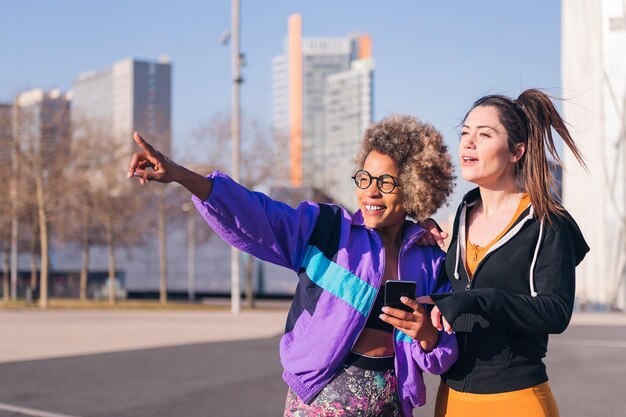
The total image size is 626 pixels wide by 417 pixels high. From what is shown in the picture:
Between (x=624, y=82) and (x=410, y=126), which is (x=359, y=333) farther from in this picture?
(x=624, y=82)

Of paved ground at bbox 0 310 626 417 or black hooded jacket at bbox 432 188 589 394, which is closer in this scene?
black hooded jacket at bbox 432 188 589 394

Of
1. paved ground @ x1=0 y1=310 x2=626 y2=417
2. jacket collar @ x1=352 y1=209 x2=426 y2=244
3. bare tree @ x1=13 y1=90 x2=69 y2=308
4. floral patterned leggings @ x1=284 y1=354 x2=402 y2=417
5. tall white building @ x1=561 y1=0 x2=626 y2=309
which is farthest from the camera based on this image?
tall white building @ x1=561 y1=0 x2=626 y2=309

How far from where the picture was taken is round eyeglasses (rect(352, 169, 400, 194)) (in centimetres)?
316

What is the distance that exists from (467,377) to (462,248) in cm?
46

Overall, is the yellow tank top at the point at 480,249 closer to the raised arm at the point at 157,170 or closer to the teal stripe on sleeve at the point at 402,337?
the teal stripe on sleeve at the point at 402,337

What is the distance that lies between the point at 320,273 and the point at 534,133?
36.9 inches

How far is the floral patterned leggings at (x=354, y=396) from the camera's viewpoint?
9.98 feet

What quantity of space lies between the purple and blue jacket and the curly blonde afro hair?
8.7 inches

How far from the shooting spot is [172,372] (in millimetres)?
11383

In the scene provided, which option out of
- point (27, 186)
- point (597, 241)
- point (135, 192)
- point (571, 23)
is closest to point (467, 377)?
point (27, 186)

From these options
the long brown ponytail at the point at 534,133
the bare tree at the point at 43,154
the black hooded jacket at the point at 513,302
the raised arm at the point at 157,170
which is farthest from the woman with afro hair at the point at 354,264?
the bare tree at the point at 43,154

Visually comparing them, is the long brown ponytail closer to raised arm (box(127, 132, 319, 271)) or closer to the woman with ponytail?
the woman with ponytail

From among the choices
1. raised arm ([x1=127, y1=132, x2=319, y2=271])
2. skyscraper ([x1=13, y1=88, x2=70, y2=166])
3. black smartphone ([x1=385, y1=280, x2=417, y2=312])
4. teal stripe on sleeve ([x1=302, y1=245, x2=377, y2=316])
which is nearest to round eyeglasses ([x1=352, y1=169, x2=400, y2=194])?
raised arm ([x1=127, y1=132, x2=319, y2=271])

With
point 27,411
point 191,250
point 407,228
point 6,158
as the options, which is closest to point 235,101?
point 6,158
